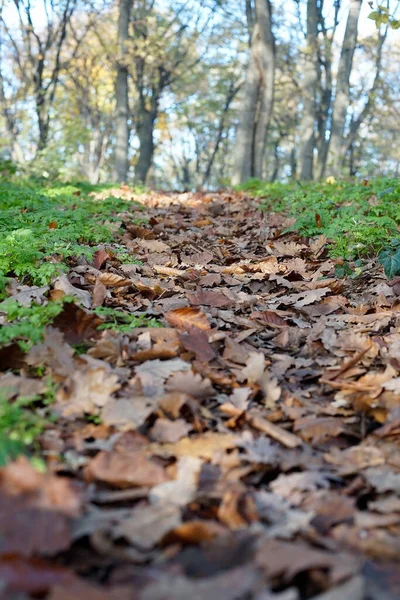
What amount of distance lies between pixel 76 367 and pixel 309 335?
1.41 m

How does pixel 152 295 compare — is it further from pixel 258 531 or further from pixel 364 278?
pixel 258 531

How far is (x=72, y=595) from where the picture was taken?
1209mm

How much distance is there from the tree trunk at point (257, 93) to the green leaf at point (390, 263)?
9681 mm

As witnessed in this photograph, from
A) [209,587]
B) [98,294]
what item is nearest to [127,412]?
[209,587]

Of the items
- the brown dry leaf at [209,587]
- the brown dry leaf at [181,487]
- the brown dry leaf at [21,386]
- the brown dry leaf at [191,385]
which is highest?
the brown dry leaf at [21,386]

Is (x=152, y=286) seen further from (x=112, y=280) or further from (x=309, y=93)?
(x=309, y=93)

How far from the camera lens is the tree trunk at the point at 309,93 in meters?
14.7

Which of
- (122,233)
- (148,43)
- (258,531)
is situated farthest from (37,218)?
(148,43)

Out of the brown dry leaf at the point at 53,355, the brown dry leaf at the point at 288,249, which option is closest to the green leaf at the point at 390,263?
the brown dry leaf at the point at 288,249

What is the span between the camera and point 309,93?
14859 millimetres

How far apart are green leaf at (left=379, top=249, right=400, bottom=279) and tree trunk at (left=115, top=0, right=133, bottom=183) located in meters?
12.8

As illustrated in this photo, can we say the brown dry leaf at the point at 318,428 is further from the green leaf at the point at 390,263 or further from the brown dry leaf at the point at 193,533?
the green leaf at the point at 390,263

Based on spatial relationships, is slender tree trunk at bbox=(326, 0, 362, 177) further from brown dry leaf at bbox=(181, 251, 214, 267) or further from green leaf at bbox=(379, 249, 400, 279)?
green leaf at bbox=(379, 249, 400, 279)

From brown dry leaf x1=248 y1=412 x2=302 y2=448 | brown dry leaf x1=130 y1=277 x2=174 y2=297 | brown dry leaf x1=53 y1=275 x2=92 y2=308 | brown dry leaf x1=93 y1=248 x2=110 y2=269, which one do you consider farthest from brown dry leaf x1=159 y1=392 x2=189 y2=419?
brown dry leaf x1=93 y1=248 x2=110 y2=269
